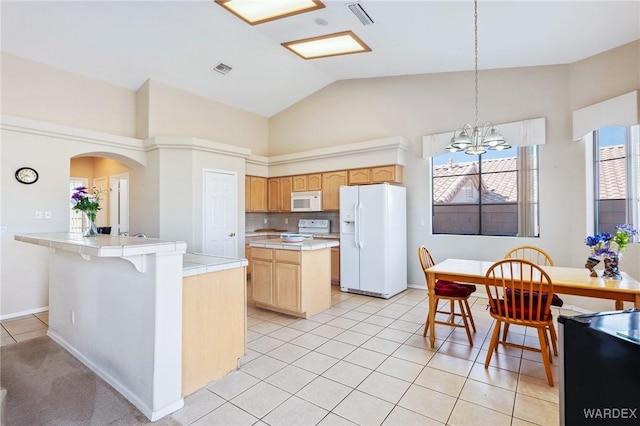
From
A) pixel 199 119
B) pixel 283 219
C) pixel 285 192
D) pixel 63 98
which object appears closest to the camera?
pixel 63 98

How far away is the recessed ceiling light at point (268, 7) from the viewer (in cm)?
347

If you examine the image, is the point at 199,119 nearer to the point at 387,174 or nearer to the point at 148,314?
the point at 387,174

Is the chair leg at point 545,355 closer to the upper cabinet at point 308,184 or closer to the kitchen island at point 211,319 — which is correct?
the kitchen island at point 211,319

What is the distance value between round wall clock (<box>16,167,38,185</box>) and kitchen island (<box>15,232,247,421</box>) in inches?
79.5

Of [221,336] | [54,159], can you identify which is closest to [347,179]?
[221,336]

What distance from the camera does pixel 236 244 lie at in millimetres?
6035

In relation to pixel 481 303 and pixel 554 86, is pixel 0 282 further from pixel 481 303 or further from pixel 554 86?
pixel 554 86

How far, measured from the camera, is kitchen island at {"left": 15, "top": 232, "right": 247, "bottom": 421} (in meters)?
2.00

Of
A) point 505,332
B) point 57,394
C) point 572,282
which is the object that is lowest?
point 57,394

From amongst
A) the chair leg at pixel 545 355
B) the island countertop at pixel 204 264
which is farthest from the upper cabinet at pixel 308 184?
the island countertop at pixel 204 264

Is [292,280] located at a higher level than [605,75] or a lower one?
lower

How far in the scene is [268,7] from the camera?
11.7 ft

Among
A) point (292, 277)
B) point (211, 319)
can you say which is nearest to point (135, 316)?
point (211, 319)

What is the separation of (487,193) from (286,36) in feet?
13.2
